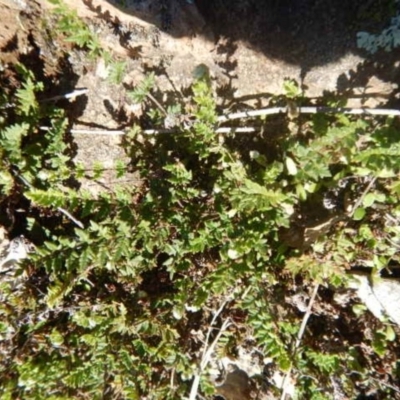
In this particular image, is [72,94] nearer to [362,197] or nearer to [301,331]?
[362,197]

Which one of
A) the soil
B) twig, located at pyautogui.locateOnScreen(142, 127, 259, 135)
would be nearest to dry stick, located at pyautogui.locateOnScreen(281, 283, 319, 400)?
the soil

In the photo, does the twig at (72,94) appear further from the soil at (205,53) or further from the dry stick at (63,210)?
the dry stick at (63,210)

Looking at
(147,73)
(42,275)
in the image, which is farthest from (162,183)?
(42,275)

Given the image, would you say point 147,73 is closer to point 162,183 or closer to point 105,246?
point 162,183

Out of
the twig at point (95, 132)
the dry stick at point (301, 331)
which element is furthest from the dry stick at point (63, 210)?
the dry stick at point (301, 331)

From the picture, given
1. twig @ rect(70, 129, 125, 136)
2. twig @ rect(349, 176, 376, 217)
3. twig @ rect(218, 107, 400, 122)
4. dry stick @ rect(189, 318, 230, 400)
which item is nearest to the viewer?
twig @ rect(218, 107, 400, 122)

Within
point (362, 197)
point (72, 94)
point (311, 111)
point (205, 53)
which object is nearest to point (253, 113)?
point (311, 111)

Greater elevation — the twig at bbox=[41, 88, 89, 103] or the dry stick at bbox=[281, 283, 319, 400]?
the twig at bbox=[41, 88, 89, 103]

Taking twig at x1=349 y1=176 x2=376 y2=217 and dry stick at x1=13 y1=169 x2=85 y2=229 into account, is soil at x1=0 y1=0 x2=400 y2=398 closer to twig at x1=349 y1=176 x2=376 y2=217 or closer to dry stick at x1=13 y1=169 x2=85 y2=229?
dry stick at x1=13 y1=169 x2=85 y2=229
